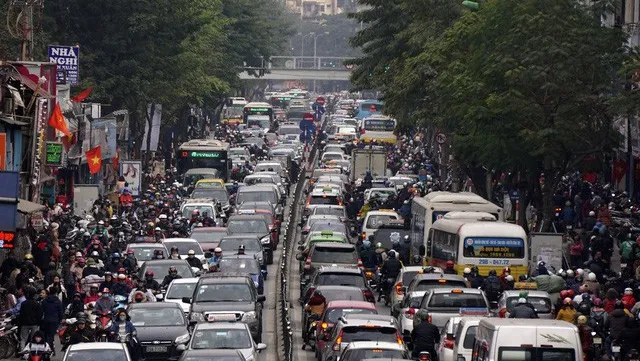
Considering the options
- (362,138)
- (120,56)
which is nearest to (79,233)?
(120,56)

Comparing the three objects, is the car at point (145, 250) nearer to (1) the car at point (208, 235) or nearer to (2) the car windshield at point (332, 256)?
(2) the car windshield at point (332, 256)

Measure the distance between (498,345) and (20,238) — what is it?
21034 mm

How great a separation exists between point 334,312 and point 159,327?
3308 millimetres

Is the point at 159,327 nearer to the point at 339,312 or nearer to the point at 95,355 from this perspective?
the point at 339,312

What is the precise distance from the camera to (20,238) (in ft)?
144

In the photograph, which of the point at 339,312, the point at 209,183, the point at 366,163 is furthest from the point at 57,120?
the point at 366,163

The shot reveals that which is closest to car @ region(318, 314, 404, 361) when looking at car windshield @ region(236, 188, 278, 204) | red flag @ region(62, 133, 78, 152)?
red flag @ region(62, 133, 78, 152)

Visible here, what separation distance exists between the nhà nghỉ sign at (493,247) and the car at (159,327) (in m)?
10.4

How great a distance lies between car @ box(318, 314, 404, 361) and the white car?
126 cm

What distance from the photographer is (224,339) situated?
31.4m

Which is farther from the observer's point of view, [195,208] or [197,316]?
[195,208]

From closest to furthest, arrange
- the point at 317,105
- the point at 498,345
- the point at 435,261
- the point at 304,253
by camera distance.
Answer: the point at 498,345, the point at 435,261, the point at 304,253, the point at 317,105

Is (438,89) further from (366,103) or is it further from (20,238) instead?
(366,103)

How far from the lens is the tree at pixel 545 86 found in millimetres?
53938
